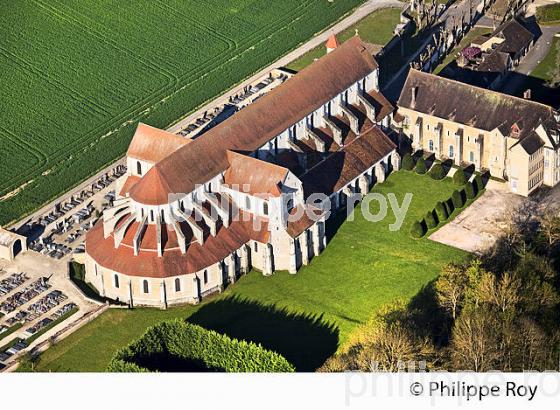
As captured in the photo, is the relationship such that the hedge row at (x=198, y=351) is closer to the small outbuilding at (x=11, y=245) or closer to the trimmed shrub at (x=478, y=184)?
the small outbuilding at (x=11, y=245)

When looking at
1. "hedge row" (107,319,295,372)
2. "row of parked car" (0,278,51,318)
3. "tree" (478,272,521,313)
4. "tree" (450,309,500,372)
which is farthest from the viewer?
"row of parked car" (0,278,51,318)

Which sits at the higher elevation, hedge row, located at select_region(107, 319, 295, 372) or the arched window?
the arched window

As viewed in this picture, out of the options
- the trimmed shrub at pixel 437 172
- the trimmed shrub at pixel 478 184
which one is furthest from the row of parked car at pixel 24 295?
the trimmed shrub at pixel 478 184

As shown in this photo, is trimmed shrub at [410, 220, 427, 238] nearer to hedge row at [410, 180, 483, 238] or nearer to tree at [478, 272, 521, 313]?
hedge row at [410, 180, 483, 238]

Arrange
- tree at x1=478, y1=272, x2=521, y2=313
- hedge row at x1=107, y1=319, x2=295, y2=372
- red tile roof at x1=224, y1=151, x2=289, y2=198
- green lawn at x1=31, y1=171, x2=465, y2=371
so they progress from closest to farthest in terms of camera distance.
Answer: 1. hedge row at x1=107, y1=319, x2=295, y2=372
2. tree at x1=478, y1=272, x2=521, y2=313
3. green lawn at x1=31, y1=171, x2=465, y2=371
4. red tile roof at x1=224, y1=151, x2=289, y2=198

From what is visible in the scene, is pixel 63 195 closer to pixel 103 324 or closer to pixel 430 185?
pixel 103 324

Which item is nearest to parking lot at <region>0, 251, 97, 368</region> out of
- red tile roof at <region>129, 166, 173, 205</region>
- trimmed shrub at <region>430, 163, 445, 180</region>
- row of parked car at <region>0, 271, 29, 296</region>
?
row of parked car at <region>0, 271, 29, 296</region>

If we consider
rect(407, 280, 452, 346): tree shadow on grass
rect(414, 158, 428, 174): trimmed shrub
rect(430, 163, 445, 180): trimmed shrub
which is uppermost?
rect(414, 158, 428, 174): trimmed shrub
